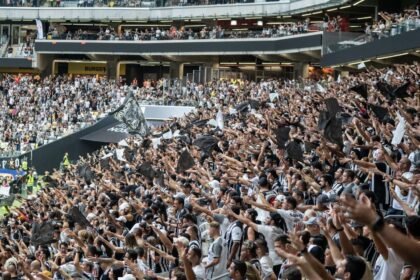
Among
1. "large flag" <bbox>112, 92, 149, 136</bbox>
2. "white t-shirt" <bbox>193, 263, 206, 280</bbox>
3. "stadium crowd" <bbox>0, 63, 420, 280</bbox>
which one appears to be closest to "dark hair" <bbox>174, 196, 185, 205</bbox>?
"stadium crowd" <bbox>0, 63, 420, 280</bbox>

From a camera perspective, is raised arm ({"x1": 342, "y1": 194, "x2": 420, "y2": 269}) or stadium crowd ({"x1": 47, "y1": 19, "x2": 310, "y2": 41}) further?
stadium crowd ({"x1": 47, "y1": 19, "x2": 310, "y2": 41})

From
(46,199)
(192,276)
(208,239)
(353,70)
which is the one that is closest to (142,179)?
(46,199)

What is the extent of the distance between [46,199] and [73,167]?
7.93 meters

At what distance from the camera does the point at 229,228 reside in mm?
8828

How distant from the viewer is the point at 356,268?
5.19m

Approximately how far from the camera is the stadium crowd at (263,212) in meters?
6.00

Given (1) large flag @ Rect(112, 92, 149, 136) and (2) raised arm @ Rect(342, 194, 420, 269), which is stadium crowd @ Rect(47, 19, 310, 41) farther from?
(2) raised arm @ Rect(342, 194, 420, 269)

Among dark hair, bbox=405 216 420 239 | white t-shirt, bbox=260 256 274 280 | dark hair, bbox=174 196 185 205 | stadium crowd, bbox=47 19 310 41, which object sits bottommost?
dark hair, bbox=174 196 185 205

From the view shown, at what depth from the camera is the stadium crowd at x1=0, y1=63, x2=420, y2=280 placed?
19.7ft

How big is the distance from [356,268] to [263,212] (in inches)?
184

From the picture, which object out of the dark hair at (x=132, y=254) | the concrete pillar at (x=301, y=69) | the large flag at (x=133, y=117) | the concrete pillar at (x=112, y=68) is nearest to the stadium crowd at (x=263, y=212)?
the dark hair at (x=132, y=254)

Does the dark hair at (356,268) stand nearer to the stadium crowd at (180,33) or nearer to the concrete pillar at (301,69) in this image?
the stadium crowd at (180,33)

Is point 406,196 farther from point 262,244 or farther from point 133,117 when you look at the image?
point 133,117

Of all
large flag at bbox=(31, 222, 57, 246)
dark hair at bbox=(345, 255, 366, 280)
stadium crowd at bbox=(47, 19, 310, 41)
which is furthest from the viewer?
stadium crowd at bbox=(47, 19, 310, 41)
